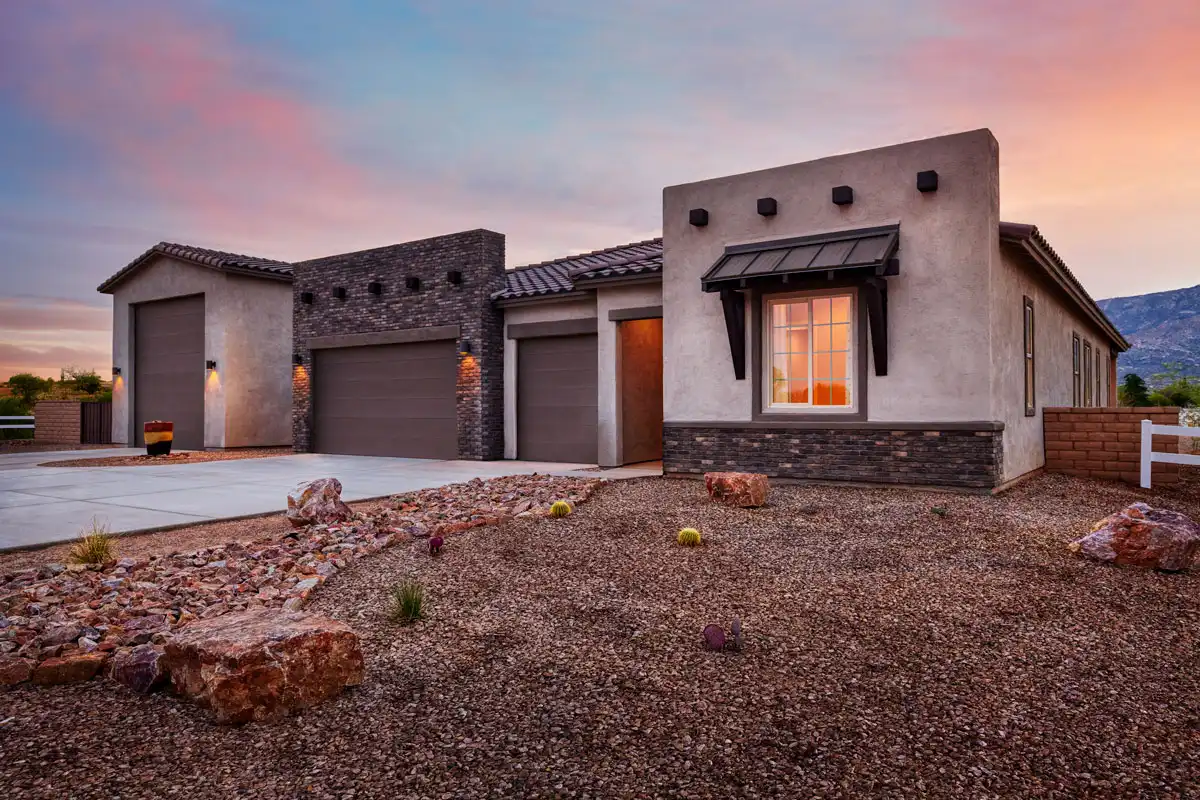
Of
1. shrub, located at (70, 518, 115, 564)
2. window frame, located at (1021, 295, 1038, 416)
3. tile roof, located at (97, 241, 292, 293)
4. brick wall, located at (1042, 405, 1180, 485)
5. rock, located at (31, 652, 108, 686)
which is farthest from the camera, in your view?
tile roof, located at (97, 241, 292, 293)

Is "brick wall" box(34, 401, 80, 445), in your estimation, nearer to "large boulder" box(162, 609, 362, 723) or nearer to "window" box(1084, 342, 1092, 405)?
"large boulder" box(162, 609, 362, 723)

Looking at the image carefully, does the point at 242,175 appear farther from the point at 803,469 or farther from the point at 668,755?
the point at 668,755

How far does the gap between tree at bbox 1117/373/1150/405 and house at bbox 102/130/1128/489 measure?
1716cm

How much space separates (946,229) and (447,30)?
8.19 meters

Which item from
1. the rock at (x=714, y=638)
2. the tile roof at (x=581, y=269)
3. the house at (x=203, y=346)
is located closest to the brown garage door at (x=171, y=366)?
the house at (x=203, y=346)

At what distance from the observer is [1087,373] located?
17.3 meters

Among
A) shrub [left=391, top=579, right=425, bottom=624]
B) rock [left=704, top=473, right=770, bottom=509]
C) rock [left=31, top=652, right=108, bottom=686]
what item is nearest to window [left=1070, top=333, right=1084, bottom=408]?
rock [left=704, top=473, right=770, bottom=509]

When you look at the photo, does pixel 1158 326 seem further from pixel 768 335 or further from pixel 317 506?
pixel 317 506

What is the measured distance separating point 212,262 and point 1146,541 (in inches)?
746

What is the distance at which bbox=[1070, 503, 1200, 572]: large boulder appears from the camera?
→ 16.0 feet

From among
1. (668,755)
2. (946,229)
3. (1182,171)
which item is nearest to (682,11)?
(946,229)

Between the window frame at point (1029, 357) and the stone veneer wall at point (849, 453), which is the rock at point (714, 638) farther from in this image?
the window frame at point (1029, 357)

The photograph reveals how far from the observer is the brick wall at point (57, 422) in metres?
21.4

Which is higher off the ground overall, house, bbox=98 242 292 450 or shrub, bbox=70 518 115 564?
house, bbox=98 242 292 450
